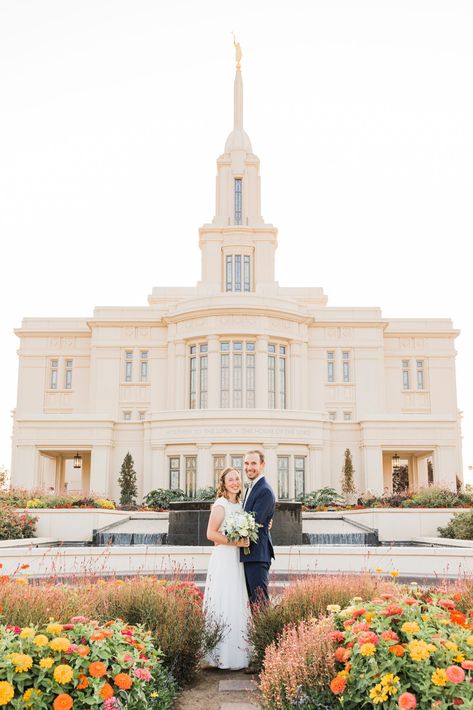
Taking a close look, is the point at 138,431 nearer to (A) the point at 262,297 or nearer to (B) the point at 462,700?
(A) the point at 262,297

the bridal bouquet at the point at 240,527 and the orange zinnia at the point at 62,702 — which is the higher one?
the bridal bouquet at the point at 240,527

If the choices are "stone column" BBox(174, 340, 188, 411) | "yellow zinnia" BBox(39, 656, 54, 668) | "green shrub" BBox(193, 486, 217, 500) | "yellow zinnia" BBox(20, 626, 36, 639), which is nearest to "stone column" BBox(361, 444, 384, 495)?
"green shrub" BBox(193, 486, 217, 500)

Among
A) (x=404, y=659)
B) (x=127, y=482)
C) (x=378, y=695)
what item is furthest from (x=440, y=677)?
(x=127, y=482)

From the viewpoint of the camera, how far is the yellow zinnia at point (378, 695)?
402 centimetres

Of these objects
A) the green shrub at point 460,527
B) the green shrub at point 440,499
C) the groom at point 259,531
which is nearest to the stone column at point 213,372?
the green shrub at point 440,499

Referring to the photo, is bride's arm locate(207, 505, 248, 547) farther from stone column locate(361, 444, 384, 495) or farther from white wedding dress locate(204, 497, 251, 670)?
stone column locate(361, 444, 384, 495)

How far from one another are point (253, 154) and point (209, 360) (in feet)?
53.0

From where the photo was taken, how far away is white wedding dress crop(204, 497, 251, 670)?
6504 millimetres

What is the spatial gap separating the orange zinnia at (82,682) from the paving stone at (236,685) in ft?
6.89

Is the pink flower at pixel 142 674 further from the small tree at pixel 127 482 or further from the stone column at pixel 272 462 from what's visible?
the small tree at pixel 127 482

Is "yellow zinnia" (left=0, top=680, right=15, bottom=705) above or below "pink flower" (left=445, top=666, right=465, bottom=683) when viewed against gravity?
below

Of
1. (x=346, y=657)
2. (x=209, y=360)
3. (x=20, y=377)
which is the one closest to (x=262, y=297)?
(x=209, y=360)

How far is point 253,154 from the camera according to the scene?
42.8 m

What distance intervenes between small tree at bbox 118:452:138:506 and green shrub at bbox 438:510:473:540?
1449 cm
